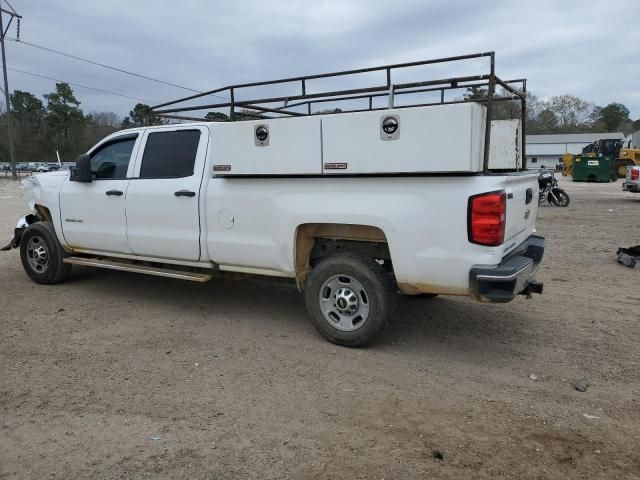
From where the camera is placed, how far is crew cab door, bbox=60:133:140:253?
5.82 m

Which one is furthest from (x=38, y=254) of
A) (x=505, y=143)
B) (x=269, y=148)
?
(x=505, y=143)

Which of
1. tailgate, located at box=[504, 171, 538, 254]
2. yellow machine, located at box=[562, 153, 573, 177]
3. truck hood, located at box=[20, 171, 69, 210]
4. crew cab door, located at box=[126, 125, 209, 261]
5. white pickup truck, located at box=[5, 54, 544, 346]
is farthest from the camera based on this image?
yellow machine, located at box=[562, 153, 573, 177]

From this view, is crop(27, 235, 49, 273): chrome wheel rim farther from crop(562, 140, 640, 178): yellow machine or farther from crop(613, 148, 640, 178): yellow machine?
crop(613, 148, 640, 178): yellow machine

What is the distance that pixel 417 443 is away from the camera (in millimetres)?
3076

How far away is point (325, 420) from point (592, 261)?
6661 millimetres

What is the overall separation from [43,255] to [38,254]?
8cm

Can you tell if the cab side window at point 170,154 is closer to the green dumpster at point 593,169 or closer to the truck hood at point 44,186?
the truck hood at point 44,186

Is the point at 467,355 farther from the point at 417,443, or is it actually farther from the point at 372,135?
the point at 372,135

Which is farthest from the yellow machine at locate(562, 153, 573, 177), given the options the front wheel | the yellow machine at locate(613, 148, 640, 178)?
the front wheel

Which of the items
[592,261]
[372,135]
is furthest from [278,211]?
[592,261]

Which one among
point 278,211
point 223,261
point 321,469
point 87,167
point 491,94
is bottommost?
point 321,469

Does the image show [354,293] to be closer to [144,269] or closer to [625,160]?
[144,269]

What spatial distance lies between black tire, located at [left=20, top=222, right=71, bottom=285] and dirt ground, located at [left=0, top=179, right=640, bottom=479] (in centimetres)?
38

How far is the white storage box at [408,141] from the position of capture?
3760mm
